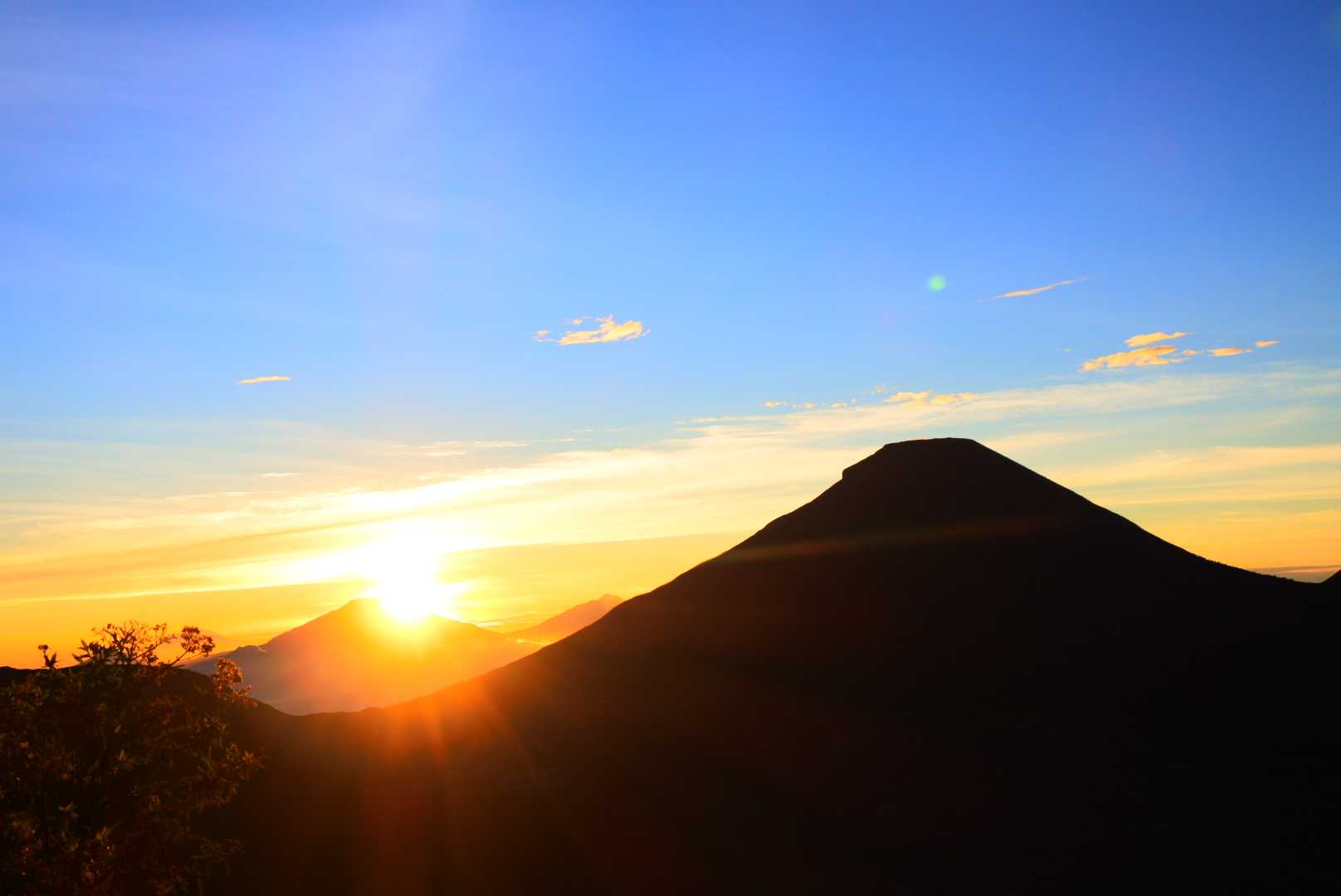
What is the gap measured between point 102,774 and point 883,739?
39.2m

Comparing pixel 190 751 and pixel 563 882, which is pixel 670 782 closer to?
pixel 563 882

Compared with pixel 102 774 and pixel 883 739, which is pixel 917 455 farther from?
pixel 102 774

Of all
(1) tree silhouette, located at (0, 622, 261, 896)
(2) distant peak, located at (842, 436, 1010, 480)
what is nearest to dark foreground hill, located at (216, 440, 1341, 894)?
(2) distant peak, located at (842, 436, 1010, 480)

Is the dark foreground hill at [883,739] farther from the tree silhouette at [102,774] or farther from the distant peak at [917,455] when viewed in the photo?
the tree silhouette at [102,774]

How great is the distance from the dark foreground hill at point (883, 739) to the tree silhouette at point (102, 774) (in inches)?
703

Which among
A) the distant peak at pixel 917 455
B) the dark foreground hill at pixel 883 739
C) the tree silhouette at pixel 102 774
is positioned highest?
the distant peak at pixel 917 455

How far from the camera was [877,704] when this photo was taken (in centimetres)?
5562

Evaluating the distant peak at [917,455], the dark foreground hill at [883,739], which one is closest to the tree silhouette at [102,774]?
the dark foreground hill at [883,739]

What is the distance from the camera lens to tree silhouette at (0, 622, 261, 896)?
23078mm

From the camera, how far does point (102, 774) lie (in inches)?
988

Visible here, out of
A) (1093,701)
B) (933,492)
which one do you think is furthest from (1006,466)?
(1093,701)

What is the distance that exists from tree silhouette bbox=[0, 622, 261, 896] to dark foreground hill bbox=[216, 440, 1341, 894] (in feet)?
58.6

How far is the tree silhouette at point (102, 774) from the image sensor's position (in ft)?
75.7

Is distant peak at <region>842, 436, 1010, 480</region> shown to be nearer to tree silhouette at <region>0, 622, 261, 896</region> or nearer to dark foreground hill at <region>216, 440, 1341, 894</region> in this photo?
dark foreground hill at <region>216, 440, 1341, 894</region>
